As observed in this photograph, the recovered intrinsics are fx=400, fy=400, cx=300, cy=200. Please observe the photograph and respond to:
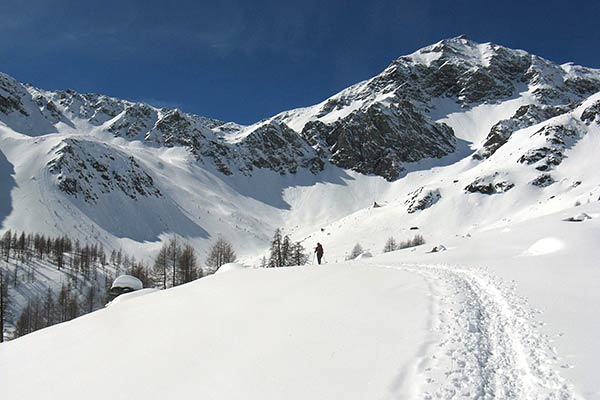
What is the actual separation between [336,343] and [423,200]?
360 ft

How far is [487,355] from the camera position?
10062mm

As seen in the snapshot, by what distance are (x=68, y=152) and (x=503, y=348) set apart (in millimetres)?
166919

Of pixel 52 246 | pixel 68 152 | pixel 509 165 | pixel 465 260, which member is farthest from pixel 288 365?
pixel 68 152

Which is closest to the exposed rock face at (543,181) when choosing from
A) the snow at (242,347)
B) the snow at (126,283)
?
the snow at (126,283)

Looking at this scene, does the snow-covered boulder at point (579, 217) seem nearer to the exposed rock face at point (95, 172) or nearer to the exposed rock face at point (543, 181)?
the exposed rock face at point (543, 181)

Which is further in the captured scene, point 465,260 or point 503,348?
point 465,260

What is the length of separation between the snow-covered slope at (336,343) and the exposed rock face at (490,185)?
323ft

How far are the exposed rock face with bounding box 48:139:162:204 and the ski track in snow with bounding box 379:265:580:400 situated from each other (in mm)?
144723

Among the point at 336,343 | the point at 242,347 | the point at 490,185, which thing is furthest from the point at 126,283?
the point at 490,185

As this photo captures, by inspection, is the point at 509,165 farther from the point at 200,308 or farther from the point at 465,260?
the point at 200,308

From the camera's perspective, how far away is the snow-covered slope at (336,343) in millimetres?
8727

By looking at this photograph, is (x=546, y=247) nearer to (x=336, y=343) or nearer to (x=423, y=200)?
(x=336, y=343)

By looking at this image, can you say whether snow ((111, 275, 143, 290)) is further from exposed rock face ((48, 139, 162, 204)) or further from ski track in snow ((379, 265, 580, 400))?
exposed rock face ((48, 139, 162, 204))

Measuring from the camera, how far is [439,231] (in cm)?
10050
